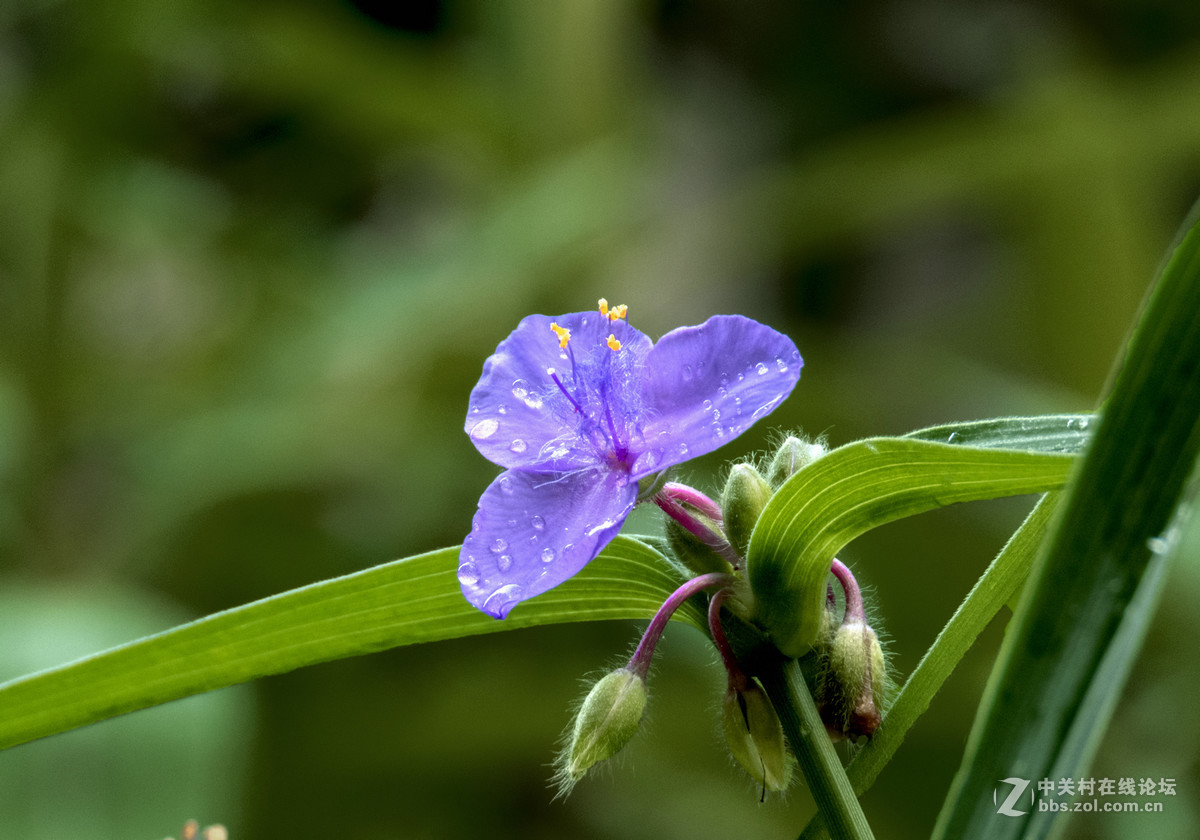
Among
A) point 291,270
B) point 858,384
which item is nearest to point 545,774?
point 858,384

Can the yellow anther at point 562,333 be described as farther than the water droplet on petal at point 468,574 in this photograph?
Yes

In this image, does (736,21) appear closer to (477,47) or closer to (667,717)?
(477,47)

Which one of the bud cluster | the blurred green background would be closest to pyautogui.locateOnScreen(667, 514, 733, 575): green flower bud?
the bud cluster

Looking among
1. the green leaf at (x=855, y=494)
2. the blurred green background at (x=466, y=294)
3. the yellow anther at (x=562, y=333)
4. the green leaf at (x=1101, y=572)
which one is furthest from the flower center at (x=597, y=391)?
the blurred green background at (x=466, y=294)

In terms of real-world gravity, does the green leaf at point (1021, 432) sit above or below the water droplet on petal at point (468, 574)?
above

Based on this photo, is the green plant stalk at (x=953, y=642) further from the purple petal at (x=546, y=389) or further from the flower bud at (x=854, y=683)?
the purple petal at (x=546, y=389)

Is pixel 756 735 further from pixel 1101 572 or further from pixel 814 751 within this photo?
pixel 1101 572
